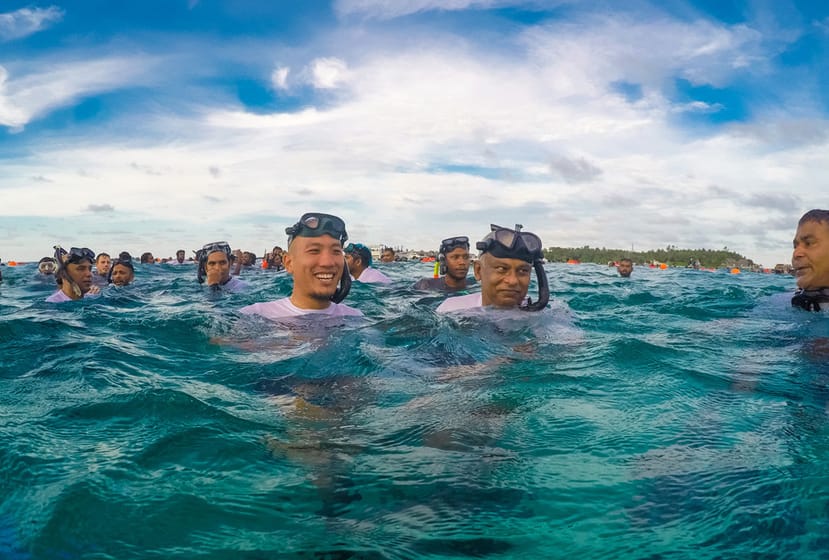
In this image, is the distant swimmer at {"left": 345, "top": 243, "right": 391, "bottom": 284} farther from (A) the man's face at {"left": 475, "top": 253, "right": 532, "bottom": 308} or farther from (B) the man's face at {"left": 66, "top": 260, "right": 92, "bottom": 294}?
(A) the man's face at {"left": 475, "top": 253, "right": 532, "bottom": 308}

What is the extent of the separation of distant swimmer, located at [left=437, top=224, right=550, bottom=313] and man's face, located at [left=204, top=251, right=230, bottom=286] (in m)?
5.97

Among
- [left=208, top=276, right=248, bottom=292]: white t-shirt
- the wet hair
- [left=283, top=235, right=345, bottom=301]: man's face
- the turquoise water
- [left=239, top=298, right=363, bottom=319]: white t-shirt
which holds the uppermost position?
the wet hair

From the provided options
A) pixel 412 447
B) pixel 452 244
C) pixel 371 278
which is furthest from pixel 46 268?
pixel 412 447

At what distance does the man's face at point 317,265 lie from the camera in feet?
21.2

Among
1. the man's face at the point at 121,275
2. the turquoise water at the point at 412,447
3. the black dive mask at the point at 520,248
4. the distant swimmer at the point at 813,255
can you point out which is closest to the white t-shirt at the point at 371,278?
the man's face at the point at 121,275

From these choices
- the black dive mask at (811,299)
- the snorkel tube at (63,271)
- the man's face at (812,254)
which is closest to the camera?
the man's face at (812,254)

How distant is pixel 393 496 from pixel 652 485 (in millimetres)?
1225

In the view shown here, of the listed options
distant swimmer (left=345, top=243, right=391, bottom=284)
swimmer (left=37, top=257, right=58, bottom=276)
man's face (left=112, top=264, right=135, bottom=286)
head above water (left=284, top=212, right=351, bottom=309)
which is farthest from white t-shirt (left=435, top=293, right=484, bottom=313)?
swimmer (left=37, top=257, right=58, bottom=276)

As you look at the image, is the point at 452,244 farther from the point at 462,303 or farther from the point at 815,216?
the point at 815,216

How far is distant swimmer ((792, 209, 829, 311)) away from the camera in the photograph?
21.2ft

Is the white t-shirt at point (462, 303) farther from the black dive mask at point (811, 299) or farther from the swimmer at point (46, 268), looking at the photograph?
the swimmer at point (46, 268)

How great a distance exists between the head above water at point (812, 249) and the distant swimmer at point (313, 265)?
521 cm

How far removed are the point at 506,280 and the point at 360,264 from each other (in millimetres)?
7607

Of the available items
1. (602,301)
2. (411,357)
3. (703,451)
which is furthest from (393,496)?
(602,301)
